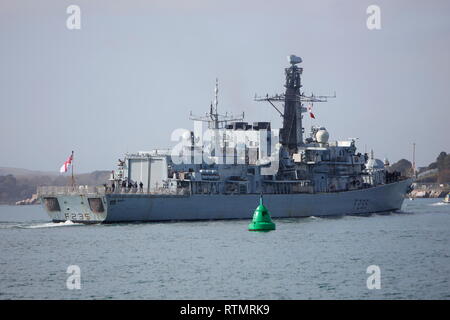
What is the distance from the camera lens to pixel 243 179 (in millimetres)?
61062

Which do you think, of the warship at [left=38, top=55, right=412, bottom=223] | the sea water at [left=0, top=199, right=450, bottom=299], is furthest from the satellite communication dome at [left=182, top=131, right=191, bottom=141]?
the sea water at [left=0, top=199, right=450, bottom=299]

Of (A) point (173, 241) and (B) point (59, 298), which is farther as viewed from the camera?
(A) point (173, 241)

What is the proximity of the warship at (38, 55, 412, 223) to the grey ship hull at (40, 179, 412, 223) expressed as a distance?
8cm

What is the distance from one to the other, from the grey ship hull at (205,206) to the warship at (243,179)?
75mm

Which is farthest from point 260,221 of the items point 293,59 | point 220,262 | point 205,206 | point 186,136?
point 293,59

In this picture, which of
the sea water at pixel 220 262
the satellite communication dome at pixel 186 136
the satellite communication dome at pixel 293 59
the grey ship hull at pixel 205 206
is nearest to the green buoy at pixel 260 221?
the sea water at pixel 220 262

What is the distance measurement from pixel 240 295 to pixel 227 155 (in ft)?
113

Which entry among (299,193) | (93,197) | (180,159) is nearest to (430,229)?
(299,193)

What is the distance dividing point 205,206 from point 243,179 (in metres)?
5.33

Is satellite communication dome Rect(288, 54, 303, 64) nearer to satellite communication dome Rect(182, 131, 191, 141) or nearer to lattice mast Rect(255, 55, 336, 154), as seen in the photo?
lattice mast Rect(255, 55, 336, 154)

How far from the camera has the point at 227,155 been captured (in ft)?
201

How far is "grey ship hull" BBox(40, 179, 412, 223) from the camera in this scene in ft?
173
